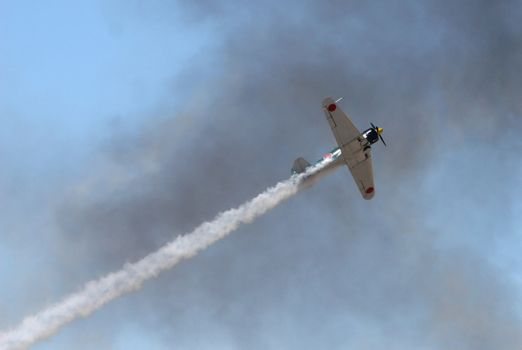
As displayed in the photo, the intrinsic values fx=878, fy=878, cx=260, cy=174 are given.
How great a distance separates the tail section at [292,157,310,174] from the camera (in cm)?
10762

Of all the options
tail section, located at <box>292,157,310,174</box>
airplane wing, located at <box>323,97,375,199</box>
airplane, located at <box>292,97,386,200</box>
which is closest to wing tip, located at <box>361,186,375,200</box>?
airplane wing, located at <box>323,97,375,199</box>

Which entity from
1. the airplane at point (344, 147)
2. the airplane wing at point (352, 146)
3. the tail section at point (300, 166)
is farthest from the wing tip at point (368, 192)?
the tail section at point (300, 166)

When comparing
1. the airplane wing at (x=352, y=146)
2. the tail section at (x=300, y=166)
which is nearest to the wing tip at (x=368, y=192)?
the airplane wing at (x=352, y=146)

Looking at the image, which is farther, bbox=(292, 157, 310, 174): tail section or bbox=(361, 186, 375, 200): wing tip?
bbox=(361, 186, 375, 200): wing tip

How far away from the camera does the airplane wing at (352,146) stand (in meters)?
105

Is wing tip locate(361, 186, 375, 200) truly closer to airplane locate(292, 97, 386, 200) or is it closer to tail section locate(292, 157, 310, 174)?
airplane locate(292, 97, 386, 200)

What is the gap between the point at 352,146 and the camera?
352 ft

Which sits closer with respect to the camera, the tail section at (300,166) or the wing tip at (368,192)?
the tail section at (300,166)

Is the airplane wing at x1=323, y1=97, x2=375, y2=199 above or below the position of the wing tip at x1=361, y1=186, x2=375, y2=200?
above

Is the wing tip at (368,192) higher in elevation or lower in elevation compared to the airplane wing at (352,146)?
lower

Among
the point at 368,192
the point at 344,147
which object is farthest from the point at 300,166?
the point at 368,192

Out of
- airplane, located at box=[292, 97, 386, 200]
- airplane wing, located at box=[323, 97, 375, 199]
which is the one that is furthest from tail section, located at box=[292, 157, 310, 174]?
airplane wing, located at box=[323, 97, 375, 199]

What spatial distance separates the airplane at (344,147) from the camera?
105250mm

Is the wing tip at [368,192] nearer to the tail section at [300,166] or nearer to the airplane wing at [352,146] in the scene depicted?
the airplane wing at [352,146]
